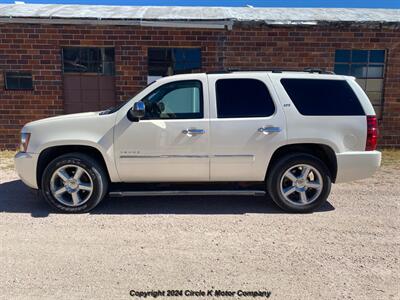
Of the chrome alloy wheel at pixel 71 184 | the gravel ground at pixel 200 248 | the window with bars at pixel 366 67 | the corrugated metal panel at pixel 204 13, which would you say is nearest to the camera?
the gravel ground at pixel 200 248

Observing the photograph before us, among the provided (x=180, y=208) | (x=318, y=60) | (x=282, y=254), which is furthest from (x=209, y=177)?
(x=318, y=60)

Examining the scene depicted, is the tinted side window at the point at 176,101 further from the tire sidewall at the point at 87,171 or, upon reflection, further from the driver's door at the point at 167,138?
the tire sidewall at the point at 87,171

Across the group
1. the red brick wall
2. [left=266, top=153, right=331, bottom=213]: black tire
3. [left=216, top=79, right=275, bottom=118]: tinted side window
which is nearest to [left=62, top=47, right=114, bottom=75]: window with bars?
the red brick wall

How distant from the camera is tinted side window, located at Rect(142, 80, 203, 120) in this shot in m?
5.01

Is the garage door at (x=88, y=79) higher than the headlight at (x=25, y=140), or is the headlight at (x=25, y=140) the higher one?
the garage door at (x=88, y=79)

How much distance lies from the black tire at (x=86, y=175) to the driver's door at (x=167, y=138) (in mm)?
287

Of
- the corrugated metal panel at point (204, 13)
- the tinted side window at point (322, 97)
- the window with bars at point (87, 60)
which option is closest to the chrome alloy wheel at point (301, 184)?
the tinted side window at point (322, 97)

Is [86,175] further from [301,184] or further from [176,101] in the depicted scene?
[301,184]

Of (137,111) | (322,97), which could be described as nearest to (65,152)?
(137,111)

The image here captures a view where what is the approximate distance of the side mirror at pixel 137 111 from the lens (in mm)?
4758

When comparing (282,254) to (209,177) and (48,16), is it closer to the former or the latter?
(209,177)

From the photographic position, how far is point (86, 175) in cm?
509

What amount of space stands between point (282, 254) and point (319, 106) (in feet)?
7.21

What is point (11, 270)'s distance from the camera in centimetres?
350
